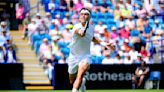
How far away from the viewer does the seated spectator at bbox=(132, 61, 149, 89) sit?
22.2 metres

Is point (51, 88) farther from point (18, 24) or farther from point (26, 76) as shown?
point (18, 24)

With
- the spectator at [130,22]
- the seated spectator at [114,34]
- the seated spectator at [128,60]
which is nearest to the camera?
the seated spectator at [128,60]

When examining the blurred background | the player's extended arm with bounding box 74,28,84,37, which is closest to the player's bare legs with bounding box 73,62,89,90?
the player's extended arm with bounding box 74,28,84,37

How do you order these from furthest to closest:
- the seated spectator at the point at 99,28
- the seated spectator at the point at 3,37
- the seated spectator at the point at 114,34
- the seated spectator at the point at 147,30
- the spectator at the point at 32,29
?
the seated spectator at the point at 147,30
the seated spectator at the point at 114,34
the seated spectator at the point at 99,28
the spectator at the point at 32,29
the seated spectator at the point at 3,37

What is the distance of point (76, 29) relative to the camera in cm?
1231

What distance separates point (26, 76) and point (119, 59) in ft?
11.3

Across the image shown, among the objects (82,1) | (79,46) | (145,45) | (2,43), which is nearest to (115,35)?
(145,45)

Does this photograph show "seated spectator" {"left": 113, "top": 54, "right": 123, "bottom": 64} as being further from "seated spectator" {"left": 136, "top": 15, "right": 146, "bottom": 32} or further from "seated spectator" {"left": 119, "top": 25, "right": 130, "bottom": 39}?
"seated spectator" {"left": 136, "top": 15, "right": 146, "bottom": 32}

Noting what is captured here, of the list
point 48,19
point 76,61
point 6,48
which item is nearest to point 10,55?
point 6,48

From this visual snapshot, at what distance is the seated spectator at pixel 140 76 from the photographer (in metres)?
22.2

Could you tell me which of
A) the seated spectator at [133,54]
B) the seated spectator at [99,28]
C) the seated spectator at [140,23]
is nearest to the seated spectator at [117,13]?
the seated spectator at [140,23]

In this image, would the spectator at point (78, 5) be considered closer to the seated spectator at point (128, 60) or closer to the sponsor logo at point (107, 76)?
the seated spectator at point (128, 60)

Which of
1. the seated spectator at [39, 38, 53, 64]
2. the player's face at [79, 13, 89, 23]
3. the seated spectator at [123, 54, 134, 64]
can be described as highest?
the player's face at [79, 13, 89, 23]

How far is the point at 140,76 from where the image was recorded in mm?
22250
